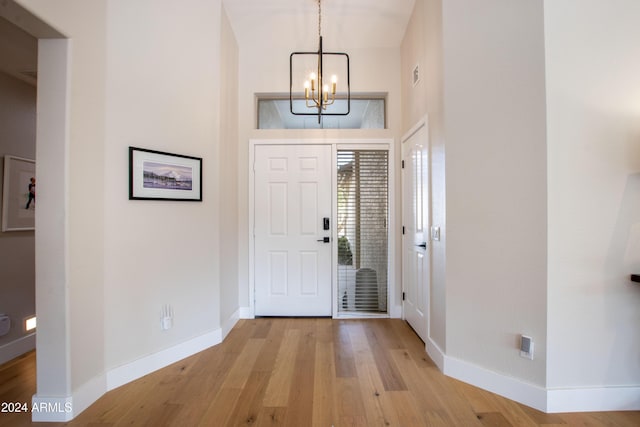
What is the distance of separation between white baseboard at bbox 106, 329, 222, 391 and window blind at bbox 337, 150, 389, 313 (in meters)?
1.50

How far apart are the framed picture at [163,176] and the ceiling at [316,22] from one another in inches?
68.0

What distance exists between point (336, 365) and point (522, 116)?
2293 millimetres

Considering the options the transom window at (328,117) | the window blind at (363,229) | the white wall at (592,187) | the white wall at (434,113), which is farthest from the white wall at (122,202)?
the white wall at (592,187)

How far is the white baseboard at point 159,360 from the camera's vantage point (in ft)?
6.48

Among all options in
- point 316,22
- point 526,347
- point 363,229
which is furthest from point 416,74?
point 526,347

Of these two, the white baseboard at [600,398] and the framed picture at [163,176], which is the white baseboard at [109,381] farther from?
the white baseboard at [600,398]

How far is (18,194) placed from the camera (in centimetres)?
243

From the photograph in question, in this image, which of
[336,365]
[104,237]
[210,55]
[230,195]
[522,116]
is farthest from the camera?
[230,195]

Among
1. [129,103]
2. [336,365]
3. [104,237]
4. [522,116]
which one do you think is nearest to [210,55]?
[129,103]

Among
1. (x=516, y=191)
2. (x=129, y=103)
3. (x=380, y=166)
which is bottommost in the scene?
(x=516, y=191)

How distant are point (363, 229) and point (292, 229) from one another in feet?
2.85

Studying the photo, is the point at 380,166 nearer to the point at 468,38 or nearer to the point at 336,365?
the point at 468,38

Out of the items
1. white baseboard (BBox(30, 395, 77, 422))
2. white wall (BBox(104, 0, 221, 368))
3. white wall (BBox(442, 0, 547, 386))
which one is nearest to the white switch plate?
white wall (BBox(442, 0, 547, 386))

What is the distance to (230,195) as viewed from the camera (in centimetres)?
301
